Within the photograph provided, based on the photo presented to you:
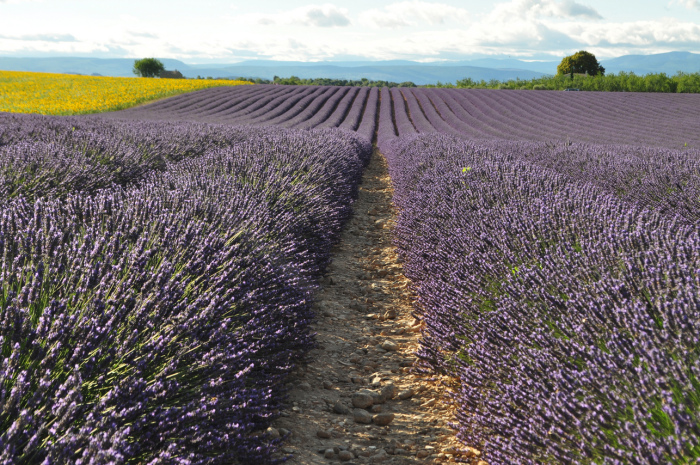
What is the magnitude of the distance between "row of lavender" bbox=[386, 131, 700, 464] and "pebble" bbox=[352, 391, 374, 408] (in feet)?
1.36

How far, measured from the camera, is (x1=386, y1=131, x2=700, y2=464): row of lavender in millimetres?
1209

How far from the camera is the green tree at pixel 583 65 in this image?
37062 millimetres

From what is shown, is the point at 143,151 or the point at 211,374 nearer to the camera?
the point at 211,374

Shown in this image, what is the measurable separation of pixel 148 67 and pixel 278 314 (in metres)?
47.8

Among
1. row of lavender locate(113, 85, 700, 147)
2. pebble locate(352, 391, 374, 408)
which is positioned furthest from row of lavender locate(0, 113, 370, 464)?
row of lavender locate(113, 85, 700, 147)

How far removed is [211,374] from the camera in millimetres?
1551

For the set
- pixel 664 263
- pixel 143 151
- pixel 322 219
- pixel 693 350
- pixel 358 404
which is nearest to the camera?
pixel 693 350

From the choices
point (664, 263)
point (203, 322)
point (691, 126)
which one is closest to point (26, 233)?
point (203, 322)

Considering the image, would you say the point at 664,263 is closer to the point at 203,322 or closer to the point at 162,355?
the point at 203,322

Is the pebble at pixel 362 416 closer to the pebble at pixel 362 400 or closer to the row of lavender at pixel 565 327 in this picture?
the pebble at pixel 362 400

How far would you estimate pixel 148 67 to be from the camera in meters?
43.0

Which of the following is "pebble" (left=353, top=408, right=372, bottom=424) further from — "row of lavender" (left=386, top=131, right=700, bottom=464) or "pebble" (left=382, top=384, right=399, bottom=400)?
"row of lavender" (left=386, top=131, right=700, bottom=464)

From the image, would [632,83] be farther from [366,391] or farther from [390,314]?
[366,391]

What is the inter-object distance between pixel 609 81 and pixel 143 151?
101 feet
